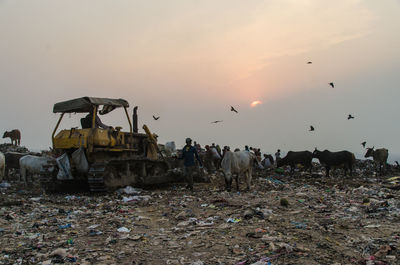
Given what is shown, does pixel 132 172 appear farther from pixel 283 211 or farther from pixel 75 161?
pixel 283 211

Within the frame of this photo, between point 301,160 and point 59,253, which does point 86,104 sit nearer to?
point 59,253

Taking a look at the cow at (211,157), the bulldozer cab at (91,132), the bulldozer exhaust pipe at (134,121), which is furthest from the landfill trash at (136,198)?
the cow at (211,157)

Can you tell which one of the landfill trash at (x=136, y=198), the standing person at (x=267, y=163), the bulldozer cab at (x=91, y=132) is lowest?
the landfill trash at (x=136, y=198)

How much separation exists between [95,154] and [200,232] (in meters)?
5.53

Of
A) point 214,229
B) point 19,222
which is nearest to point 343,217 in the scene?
point 214,229

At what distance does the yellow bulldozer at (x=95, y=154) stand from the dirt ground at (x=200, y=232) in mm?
1320

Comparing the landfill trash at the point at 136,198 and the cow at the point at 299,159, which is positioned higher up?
the cow at the point at 299,159

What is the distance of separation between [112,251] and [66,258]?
577mm

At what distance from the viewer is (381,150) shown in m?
19.1

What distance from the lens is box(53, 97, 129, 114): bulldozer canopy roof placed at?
993 centimetres

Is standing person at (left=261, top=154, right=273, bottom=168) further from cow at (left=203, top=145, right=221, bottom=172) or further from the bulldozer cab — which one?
the bulldozer cab

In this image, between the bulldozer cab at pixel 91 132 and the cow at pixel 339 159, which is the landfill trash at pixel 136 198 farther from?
the cow at pixel 339 159

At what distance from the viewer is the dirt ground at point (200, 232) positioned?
14.3 ft

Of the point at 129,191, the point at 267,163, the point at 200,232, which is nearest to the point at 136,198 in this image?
the point at 129,191
